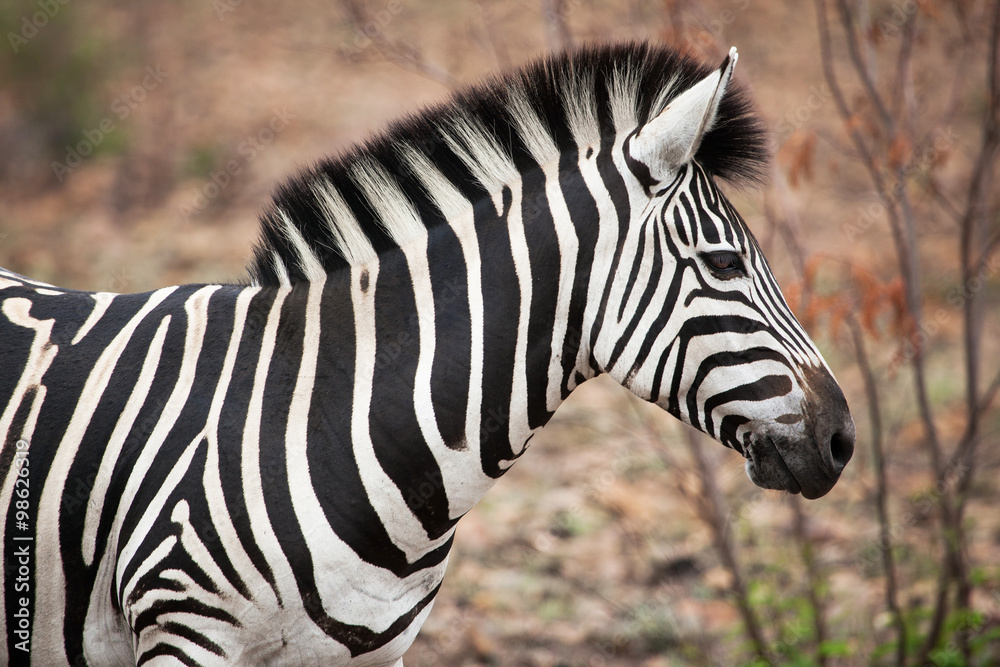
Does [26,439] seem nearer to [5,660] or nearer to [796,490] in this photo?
[5,660]

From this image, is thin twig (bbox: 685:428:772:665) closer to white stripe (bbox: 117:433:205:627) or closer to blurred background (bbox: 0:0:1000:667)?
blurred background (bbox: 0:0:1000:667)

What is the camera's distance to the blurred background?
4.19 m

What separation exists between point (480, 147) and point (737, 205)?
25.5ft

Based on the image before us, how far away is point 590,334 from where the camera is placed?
2328 mm

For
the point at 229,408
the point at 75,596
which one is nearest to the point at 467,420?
the point at 229,408

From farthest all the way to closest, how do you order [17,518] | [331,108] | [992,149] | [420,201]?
[331,108]
[992,149]
[420,201]
[17,518]

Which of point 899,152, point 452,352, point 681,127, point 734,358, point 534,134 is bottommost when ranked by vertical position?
point 734,358

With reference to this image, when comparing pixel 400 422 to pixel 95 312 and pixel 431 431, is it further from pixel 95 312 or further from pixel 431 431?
pixel 95 312

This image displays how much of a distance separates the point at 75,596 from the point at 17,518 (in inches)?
11.4

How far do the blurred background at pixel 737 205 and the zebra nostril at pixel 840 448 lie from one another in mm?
938

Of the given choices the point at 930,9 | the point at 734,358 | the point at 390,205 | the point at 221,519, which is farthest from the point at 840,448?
the point at 930,9

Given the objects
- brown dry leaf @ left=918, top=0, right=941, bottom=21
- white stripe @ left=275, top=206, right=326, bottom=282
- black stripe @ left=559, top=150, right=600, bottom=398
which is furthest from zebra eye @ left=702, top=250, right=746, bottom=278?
brown dry leaf @ left=918, top=0, right=941, bottom=21

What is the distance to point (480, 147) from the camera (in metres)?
2.44

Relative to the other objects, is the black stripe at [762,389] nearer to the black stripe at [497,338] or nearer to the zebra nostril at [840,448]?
the zebra nostril at [840,448]
